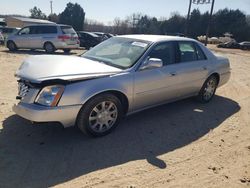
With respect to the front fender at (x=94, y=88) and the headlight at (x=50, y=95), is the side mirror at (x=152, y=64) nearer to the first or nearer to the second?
the front fender at (x=94, y=88)

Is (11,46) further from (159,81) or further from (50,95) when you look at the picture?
(50,95)

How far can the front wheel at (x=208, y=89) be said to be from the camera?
607cm

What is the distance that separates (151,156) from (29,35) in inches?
542

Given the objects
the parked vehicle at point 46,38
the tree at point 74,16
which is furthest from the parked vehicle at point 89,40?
the tree at point 74,16

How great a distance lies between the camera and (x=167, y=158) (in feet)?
12.0

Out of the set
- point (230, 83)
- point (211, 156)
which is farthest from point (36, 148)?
point (230, 83)

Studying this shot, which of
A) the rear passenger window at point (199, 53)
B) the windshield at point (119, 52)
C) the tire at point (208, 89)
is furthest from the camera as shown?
the tire at point (208, 89)

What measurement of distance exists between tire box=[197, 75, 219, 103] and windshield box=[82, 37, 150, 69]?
83.5 inches

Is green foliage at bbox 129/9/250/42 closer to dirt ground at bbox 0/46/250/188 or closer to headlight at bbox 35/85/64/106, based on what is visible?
dirt ground at bbox 0/46/250/188

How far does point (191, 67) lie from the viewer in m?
5.41

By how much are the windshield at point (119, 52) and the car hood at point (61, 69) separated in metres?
0.24

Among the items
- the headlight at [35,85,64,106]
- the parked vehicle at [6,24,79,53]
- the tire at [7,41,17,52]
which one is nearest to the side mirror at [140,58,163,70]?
the headlight at [35,85,64,106]

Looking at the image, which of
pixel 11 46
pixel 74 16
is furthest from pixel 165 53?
pixel 74 16

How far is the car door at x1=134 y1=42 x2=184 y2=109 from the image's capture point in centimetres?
438
